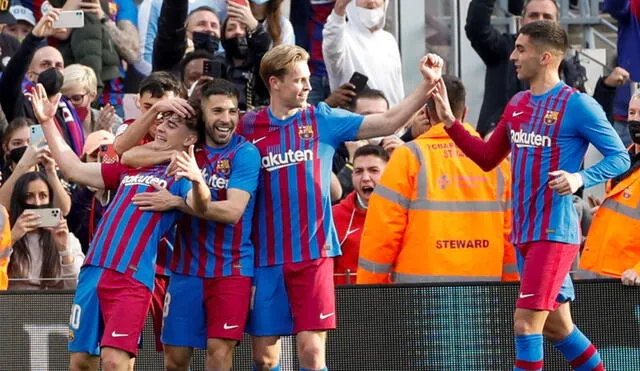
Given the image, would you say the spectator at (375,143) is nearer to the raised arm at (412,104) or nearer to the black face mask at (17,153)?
the black face mask at (17,153)

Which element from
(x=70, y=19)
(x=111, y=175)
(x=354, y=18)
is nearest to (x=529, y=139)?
(x=111, y=175)

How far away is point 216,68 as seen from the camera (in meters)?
11.7

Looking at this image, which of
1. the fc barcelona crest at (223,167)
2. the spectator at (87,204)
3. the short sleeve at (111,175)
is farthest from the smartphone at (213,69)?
the fc barcelona crest at (223,167)

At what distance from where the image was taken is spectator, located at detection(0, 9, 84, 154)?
12.0 m

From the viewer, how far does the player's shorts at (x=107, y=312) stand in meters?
8.34

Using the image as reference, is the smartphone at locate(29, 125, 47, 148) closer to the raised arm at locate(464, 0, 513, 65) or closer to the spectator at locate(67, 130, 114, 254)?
the spectator at locate(67, 130, 114, 254)

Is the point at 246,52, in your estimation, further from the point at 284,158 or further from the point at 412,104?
the point at 412,104

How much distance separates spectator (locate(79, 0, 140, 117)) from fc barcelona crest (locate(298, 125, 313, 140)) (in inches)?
194

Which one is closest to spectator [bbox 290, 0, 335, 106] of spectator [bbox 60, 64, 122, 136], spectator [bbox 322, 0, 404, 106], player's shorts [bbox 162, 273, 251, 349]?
spectator [bbox 322, 0, 404, 106]

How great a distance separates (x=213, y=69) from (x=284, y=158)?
3219 millimetres

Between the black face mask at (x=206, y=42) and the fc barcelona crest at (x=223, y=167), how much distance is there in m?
4.29

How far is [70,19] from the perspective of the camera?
12.2 meters

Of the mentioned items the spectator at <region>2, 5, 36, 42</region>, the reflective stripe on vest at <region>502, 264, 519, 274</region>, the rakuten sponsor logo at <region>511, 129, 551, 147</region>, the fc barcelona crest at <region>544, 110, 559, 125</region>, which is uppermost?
the spectator at <region>2, 5, 36, 42</region>

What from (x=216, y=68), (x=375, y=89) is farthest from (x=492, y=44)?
(x=216, y=68)
